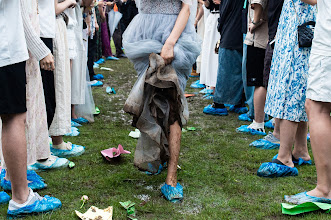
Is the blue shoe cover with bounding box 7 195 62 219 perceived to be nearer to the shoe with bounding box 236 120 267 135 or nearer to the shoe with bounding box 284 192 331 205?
the shoe with bounding box 284 192 331 205

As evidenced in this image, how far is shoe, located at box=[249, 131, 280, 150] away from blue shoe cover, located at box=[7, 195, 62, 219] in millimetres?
2302

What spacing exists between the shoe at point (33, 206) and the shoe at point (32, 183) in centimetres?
32

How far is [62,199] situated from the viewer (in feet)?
9.77

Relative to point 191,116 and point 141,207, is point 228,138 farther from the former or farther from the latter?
point 141,207

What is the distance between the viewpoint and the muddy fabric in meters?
2.98

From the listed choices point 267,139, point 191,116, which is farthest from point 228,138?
point 191,116

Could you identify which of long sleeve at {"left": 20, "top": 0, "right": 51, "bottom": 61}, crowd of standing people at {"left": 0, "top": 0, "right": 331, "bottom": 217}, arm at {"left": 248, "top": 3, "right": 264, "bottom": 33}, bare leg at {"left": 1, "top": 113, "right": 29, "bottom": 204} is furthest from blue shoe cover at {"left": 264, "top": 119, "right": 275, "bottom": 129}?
bare leg at {"left": 1, "top": 113, "right": 29, "bottom": 204}

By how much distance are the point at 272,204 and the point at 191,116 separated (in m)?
2.98

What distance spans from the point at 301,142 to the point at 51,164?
2209 mm

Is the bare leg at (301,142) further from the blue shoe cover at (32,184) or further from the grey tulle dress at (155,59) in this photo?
the blue shoe cover at (32,184)

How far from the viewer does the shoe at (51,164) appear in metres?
3.57

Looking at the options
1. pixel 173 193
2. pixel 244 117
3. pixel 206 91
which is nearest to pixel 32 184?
pixel 173 193

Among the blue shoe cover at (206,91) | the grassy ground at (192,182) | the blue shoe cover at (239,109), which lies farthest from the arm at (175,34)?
the blue shoe cover at (206,91)

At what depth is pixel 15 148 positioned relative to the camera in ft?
8.37
